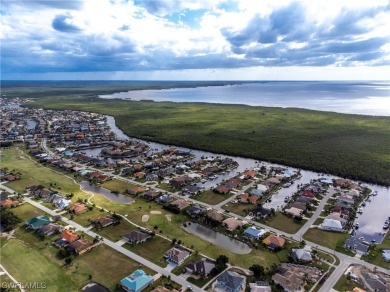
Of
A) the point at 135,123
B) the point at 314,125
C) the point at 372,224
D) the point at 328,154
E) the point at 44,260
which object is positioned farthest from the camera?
the point at 135,123

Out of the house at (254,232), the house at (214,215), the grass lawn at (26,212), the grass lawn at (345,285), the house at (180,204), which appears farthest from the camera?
the house at (180,204)

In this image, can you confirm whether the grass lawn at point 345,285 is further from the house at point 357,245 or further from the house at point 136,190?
the house at point 136,190

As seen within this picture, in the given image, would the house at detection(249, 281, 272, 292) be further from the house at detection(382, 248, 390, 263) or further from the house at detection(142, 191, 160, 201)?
the house at detection(142, 191, 160, 201)

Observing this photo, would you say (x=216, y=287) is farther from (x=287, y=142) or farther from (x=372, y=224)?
(x=287, y=142)

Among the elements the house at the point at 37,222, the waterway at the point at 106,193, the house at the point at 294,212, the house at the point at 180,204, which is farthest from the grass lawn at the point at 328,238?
the house at the point at 37,222

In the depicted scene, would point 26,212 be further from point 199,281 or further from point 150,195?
point 199,281

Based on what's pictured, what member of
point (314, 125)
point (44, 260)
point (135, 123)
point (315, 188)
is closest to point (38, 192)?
point (44, 260)

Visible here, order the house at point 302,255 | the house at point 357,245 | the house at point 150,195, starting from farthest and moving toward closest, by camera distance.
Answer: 1. the house at point 150,195
2. the house at point 357,245
3. the house at point 302,255
